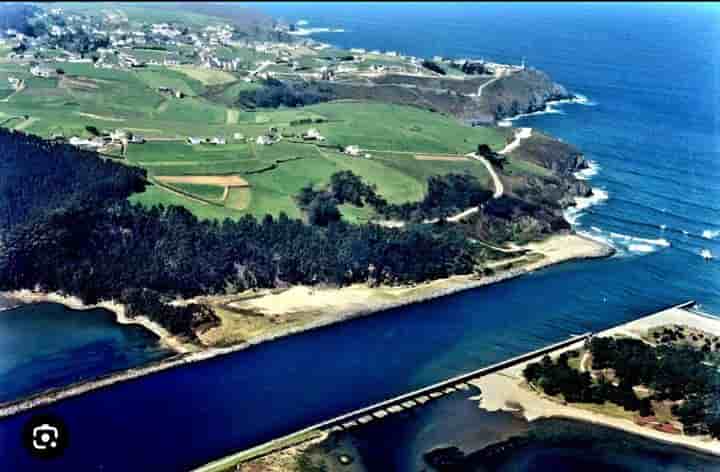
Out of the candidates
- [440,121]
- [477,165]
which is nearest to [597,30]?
[440,121]

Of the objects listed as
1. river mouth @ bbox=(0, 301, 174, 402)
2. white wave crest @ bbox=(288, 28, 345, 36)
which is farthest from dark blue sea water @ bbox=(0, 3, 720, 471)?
white wave crest @ bbox=(288, 28, 345, 36)

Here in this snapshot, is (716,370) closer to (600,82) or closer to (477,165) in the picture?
(477,165)

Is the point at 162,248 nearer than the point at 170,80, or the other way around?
the point at 162,248

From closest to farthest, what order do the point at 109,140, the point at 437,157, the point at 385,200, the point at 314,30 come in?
1. the point at 385,200
2. the point at 109,140
3. the point at 437,157
4. the point at 314,30

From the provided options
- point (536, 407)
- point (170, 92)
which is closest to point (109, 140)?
point (170, 92)

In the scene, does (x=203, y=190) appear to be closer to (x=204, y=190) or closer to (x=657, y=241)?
(x=204, y=190)

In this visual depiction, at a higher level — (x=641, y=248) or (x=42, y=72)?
(x=42, y=72)
